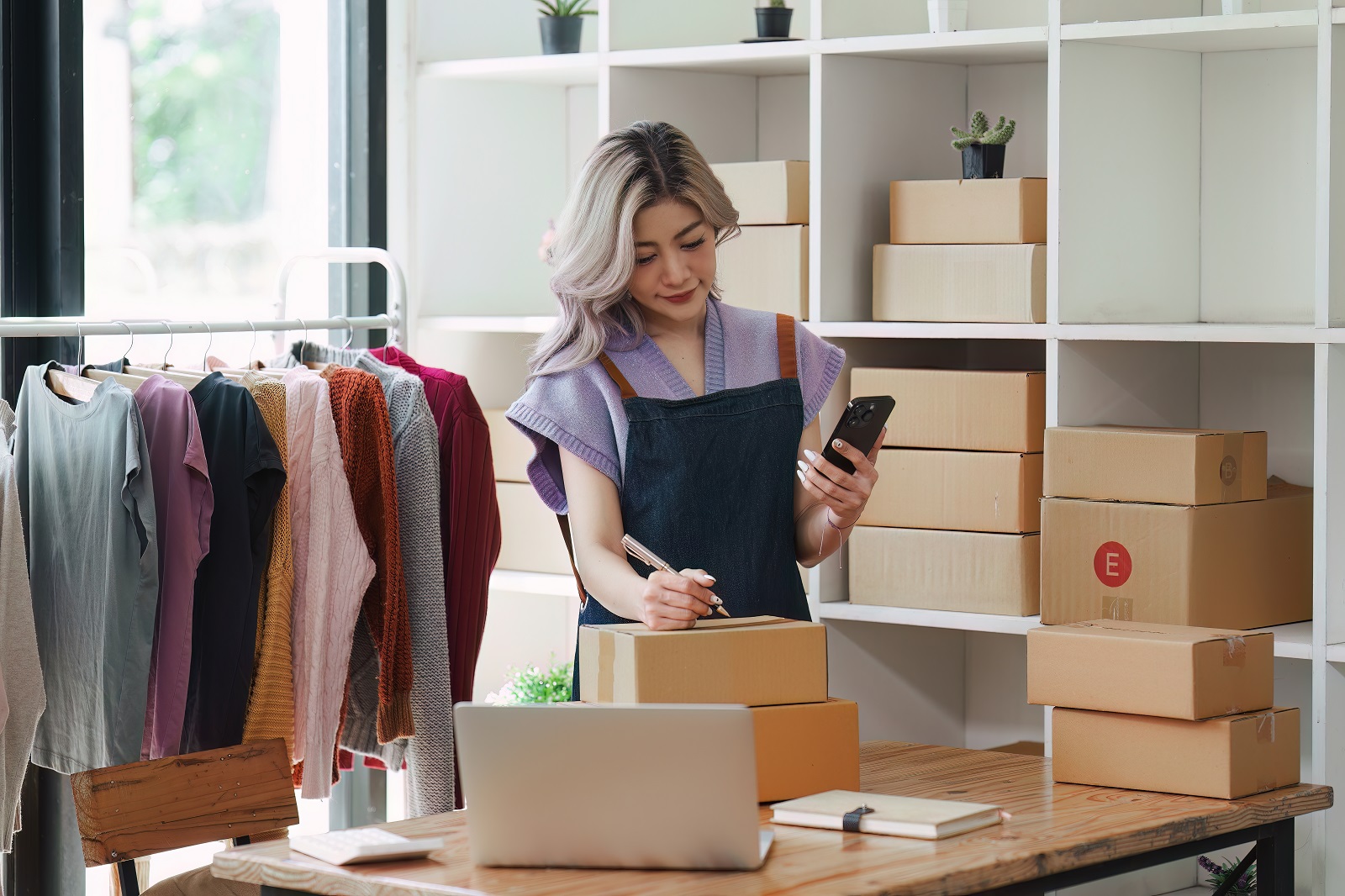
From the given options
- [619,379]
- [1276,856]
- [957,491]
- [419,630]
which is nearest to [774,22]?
[957,491]

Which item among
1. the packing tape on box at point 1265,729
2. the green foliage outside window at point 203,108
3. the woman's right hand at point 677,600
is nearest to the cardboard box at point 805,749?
the woman's right hand at point 677,600

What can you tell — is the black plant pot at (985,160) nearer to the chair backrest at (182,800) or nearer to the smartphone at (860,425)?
the smartphone at (860,425)

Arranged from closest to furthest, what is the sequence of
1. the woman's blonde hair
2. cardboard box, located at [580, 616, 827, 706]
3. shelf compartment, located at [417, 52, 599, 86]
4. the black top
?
1. cardboard box, located at [580, 616, 827, 706]
2. the woman's blonde hair
3. the black top
4. shelf compartment, located at [417, 52, 599, 86]

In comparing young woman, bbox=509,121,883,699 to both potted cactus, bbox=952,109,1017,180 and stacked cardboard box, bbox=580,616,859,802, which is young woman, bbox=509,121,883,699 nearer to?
stacked cardboard box, bbox=580,616,859,802

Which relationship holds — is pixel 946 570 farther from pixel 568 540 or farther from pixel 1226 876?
pixel 568 540

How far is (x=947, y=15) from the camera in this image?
3.30 metres

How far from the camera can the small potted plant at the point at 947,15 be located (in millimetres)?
3297

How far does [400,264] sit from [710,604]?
1.96 meters

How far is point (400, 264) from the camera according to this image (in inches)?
154

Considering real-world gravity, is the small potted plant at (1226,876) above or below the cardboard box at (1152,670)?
below

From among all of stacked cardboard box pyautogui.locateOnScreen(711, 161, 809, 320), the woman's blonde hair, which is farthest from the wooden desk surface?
stacked cardboard box pyautogui.locateOnScreen(711, 161, 809, 320)

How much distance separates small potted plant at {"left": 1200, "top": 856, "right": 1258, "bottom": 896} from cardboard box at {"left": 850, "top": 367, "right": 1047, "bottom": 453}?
2.78 ft

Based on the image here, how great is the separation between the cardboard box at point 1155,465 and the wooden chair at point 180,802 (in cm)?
138

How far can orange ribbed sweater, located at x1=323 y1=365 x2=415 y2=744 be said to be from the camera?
2.88 meters
